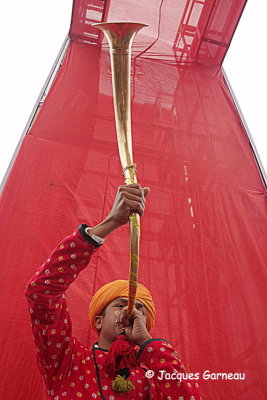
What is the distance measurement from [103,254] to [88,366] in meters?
0.48

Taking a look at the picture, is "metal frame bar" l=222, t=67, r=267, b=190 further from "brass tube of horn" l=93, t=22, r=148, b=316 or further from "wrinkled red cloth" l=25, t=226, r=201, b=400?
"wrinkled red cloth" l=25, t=226, r=201, b=400

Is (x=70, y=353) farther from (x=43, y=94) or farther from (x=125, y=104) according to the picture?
(x=43, y=94)

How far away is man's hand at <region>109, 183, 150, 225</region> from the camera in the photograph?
739mm

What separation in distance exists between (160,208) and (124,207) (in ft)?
2.46

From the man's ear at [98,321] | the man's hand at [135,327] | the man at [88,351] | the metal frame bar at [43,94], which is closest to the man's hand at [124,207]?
the man at [88,351]

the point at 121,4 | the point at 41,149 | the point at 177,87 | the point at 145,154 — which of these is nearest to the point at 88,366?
the point at 41,149

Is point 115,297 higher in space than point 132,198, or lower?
lower

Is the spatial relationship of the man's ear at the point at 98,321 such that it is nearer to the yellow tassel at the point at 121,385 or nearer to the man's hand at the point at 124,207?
the yellow tassel at the point at 121,385

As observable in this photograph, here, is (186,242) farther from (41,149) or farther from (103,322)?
(41,149)

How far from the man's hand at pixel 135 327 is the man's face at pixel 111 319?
0.10 feet

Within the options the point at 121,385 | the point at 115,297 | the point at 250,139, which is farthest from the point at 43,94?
the point at 121,385

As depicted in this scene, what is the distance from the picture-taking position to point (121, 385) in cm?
81

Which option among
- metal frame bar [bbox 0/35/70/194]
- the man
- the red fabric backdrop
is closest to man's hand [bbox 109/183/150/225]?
the man

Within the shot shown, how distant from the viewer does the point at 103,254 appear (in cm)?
131
